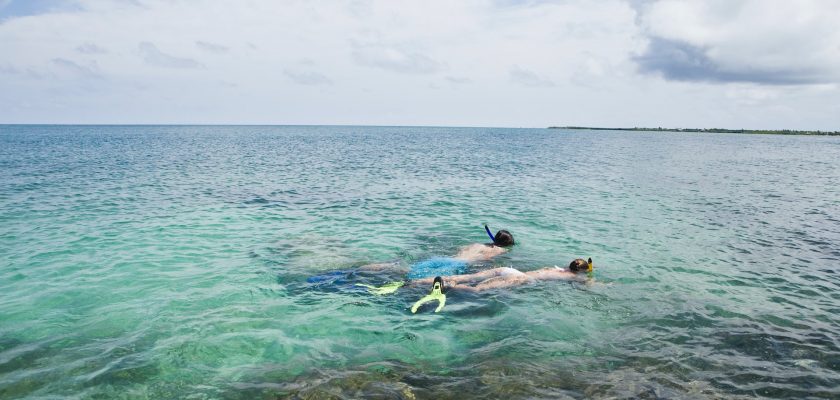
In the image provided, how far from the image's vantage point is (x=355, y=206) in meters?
28.7

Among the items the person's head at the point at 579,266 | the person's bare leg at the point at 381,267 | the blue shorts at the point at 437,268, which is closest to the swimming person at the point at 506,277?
the person's head at the point at 579,266

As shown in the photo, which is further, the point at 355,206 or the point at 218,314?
the point at 355,206

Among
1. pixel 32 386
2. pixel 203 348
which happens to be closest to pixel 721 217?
pixel 203 348

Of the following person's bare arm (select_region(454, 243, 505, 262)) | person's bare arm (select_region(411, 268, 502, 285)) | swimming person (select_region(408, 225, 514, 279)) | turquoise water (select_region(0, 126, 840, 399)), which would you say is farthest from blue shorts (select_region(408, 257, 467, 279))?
turquoise water (select_region(0, 126, 840, 399))

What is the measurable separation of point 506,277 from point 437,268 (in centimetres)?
243

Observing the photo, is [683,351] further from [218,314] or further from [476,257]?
[218,314]

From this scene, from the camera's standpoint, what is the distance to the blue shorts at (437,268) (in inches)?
606

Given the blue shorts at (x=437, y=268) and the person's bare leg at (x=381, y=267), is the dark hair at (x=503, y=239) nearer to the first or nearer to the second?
the blue shorts at (x=437, y=268)

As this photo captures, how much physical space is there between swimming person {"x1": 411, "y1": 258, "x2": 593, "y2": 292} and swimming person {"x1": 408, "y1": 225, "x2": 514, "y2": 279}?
0.62 m

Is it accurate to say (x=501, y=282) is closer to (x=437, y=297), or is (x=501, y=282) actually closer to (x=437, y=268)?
(x=437, y=268)

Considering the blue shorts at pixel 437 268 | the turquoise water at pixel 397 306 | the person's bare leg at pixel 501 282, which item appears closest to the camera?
the turquoise water at pixel 397 306

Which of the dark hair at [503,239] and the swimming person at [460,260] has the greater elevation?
the dark hair at [503,239]

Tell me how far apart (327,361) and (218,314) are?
414 cm

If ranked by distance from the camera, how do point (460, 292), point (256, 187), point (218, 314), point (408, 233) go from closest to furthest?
point (218, 314) < point (460, 292) < point (408, 233) < point (256, 187)
